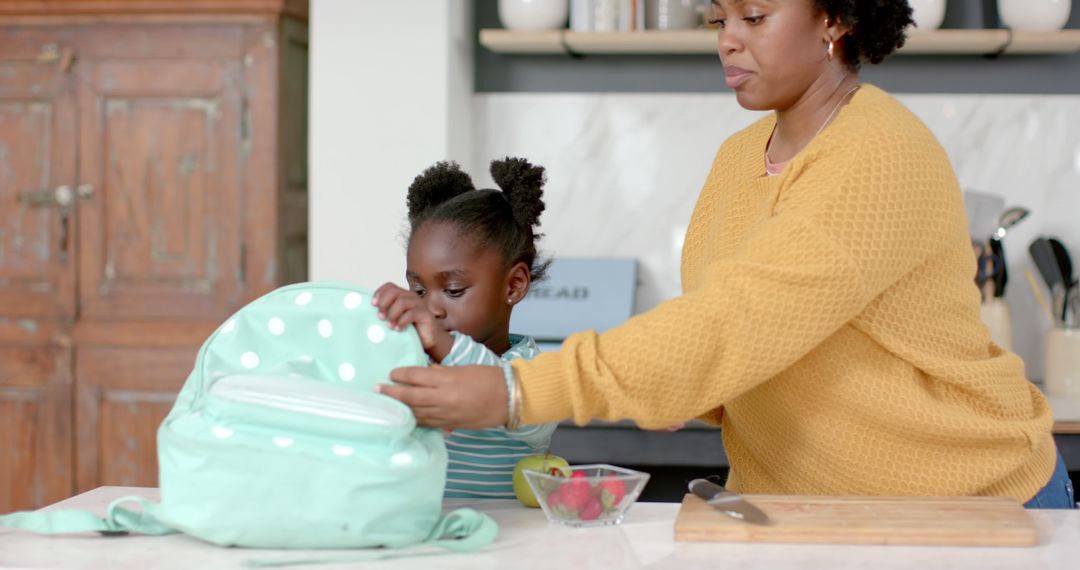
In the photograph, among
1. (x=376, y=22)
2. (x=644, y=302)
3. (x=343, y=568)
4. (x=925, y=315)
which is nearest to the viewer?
(x=343, y=568)

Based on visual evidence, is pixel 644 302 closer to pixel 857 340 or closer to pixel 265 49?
pixel 265 49

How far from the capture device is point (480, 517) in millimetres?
1202

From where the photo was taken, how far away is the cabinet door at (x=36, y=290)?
323cm

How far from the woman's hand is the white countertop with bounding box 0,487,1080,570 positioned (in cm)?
13

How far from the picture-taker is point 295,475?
1128 millimetres

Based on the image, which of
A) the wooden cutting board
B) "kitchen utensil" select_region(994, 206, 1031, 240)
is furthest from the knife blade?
"kitchen utensil" select_region(994, 206, 1031, 240)

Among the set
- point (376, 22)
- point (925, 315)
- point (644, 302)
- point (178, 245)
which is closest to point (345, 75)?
point (376, 22)

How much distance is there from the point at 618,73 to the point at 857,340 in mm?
2018

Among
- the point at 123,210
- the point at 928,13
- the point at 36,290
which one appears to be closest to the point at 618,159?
the point at 928,13

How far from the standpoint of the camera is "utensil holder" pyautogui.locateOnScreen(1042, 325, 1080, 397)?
290 centimetres

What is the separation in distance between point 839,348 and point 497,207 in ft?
1.81

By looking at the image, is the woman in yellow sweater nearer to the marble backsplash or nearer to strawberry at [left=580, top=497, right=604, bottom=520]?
strawberry at [left=580, top=497, right=604, bottom=520]

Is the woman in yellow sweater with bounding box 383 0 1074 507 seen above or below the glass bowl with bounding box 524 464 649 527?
above

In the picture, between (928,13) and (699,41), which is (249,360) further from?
(928,13)
